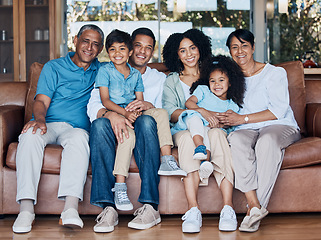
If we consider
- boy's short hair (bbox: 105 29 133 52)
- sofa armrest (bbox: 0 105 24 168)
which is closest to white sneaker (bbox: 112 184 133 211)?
sofa armrest (bbox: 0 105 24 168)

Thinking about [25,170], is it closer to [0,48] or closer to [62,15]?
[0,48]

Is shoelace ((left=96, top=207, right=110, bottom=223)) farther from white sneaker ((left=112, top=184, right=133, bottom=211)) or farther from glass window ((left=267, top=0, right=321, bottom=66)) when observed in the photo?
glass window ((left=267, top=0, right=321, bottom=66))

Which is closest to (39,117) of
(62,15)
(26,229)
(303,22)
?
(26,229)

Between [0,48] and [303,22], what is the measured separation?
4216mm

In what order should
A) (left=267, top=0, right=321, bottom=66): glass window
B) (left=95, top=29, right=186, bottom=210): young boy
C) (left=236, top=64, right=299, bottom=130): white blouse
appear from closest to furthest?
(left=95, top=29, right=186, bottom=210): young boy → (left=236, top=64, right=299, bottom=130): white blouse → (left=267, top=0, right=321, bottom=66): glass window

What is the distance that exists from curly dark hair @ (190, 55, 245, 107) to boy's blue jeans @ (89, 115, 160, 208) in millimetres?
625

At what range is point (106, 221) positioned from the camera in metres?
2.34

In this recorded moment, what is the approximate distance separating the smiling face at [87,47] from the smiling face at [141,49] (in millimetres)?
244

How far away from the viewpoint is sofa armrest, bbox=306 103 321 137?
2895 mm

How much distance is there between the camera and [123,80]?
2.86 meters

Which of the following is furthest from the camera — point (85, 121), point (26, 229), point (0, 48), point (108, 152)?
point (0, 48)

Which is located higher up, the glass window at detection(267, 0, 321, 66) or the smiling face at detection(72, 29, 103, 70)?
the glass window at detection(267, 0, 321, 66)

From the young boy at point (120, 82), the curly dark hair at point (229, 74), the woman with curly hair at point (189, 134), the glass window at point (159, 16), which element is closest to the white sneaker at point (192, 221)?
the woman with curly hair at point (189, 134)

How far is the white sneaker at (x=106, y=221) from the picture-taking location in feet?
7.59
